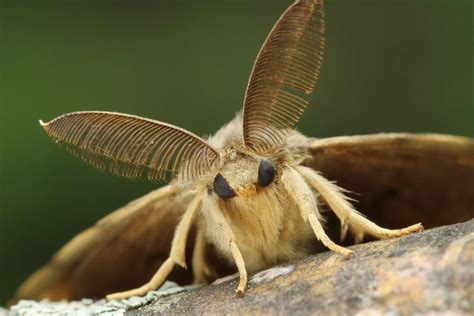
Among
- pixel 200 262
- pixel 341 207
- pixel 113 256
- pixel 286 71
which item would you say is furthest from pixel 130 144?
pixel 113 256

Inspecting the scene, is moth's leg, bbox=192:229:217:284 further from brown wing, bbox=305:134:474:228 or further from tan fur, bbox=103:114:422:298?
brown wing, bbox=305:134:474:228

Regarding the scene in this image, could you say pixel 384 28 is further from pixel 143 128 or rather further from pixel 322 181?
pixel 143 128

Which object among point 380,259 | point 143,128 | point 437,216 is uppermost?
point 143,128

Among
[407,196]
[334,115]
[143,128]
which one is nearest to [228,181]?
[143,128]

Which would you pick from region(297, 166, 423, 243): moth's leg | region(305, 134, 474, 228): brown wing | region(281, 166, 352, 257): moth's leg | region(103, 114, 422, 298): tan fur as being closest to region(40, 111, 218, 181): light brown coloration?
region(103, 114, 422, 298): tan fur

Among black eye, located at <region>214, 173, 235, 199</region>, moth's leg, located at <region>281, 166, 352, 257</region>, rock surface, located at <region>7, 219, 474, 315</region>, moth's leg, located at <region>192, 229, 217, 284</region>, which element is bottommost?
moth's leg, located at <region>192, 229, 217, 284</region>

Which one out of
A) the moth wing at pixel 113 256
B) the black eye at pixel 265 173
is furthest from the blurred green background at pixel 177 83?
the black eye at pixel 265 173

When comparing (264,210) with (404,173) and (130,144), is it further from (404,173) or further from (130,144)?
(404,173)
